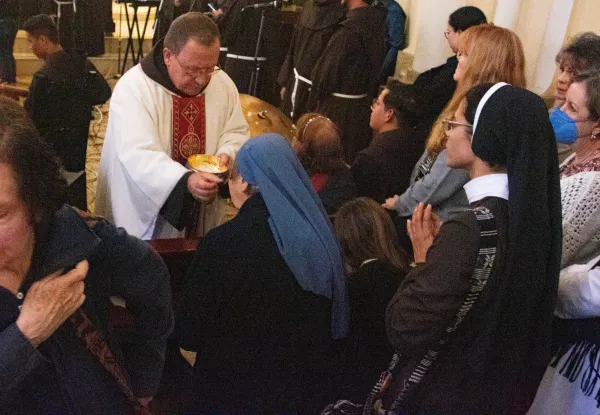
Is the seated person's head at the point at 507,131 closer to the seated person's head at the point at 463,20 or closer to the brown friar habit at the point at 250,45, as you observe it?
the seated person's head at the point at 463,20

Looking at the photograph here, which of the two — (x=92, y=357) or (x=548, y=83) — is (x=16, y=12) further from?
(x=92, y=357)

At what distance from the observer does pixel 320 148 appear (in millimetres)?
2994

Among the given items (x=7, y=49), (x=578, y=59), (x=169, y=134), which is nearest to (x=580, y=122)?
(x=578, y=59)

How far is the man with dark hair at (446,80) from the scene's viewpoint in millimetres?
3912

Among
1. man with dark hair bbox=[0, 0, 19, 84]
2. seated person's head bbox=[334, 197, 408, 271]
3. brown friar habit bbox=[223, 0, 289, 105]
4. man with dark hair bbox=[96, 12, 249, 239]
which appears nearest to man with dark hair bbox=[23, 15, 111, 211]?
man with dark hair bbox=[96, 12, 249, 239]

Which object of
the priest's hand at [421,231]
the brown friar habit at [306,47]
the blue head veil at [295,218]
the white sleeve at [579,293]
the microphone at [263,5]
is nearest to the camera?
the blue head veil at [295,218]

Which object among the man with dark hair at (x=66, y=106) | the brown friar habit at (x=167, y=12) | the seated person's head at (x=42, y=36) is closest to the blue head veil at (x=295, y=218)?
the man with dark hair at (x=66, y=106)

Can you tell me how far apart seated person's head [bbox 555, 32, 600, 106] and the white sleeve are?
3.17 ft

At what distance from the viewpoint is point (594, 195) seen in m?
2.14

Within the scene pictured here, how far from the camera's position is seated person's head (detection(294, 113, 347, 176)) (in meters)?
2.99

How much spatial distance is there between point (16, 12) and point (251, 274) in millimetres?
7318

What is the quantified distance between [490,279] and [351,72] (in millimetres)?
3302

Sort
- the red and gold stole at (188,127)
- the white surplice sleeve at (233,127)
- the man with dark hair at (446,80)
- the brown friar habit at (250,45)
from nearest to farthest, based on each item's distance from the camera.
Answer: the red and gold stole at (188,127), the white surplice sleeve at (233,127), the man with dark hair at (446,80), the brown friar habit at (250,45)

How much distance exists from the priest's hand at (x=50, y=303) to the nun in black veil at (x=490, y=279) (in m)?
0.91
